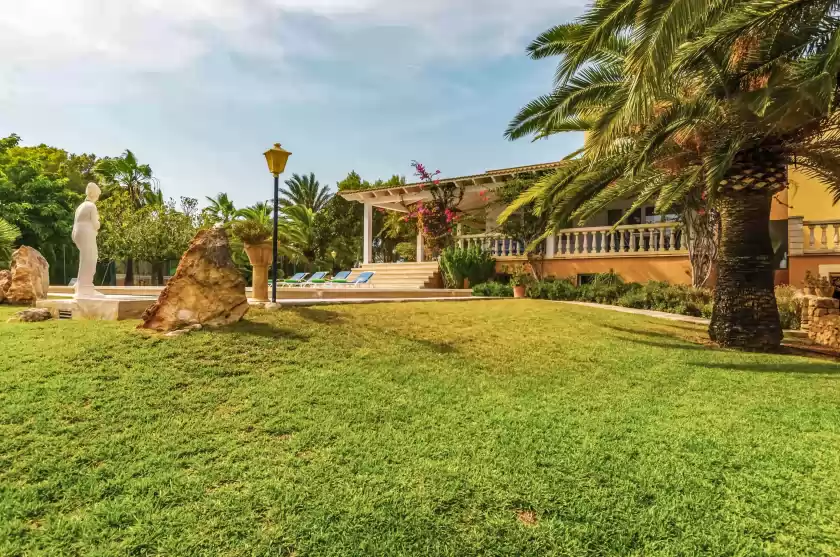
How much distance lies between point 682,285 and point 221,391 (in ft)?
44.0

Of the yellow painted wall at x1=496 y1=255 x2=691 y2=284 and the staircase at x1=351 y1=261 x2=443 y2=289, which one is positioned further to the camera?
the staircase at x1=351 y1=261 x2=443 y2=289

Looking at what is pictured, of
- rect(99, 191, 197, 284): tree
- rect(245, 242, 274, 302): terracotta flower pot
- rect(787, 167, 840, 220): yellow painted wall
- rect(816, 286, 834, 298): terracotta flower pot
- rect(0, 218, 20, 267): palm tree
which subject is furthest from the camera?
rect(99, 191, 197, 284): tree

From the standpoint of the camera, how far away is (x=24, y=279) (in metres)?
10.4

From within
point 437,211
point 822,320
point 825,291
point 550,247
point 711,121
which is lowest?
point 822,320

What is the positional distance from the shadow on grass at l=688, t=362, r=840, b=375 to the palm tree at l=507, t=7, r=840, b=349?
113 centimetres

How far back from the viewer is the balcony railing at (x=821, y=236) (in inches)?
495

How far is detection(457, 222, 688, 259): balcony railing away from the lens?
14.7 metres

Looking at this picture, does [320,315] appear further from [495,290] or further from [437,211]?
[437,211]

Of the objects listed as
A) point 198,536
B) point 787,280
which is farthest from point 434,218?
point 198,536

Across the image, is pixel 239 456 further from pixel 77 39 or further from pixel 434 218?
pixel 434 218

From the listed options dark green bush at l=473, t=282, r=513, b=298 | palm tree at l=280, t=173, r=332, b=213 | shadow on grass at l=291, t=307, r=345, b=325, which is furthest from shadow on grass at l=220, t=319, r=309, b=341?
palm tree at l=280, t=173, r=332, b=213

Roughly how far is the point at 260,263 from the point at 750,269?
342 inches

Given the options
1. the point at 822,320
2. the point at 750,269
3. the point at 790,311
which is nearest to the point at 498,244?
the point at 790,311

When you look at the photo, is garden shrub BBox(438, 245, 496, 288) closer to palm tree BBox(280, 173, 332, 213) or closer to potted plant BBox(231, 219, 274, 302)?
potted plant BBox(231, 219, 274, 302)
